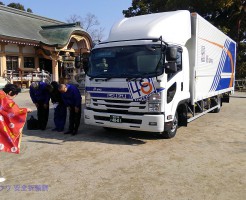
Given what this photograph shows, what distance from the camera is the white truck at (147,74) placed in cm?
607

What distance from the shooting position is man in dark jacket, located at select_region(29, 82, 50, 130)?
25.3 feet

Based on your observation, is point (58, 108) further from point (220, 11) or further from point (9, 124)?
point (220, 11)

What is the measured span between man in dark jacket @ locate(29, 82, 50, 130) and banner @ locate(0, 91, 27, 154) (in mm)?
3540

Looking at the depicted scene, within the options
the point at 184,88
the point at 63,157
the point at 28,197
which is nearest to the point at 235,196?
the point at 28,197

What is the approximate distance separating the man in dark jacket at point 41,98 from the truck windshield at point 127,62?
168 centimetres

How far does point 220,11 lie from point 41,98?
20.9 m

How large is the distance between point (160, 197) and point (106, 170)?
1312 mm

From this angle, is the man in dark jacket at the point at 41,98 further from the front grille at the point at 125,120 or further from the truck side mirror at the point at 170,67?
the truck side mirror at the point at 170,67

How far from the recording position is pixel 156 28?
6523mm

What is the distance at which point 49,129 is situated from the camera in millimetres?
8188

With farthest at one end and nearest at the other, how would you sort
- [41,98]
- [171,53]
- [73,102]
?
[41,98]
[73,102]
[171,53]

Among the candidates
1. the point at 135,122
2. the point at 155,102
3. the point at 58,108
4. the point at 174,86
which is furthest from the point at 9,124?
the point at 174,86

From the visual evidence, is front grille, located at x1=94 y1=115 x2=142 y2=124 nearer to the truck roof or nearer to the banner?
the truck roof

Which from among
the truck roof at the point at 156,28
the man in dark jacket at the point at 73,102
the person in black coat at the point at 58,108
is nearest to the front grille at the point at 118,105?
the man in dark jacket at the point at 73,102
